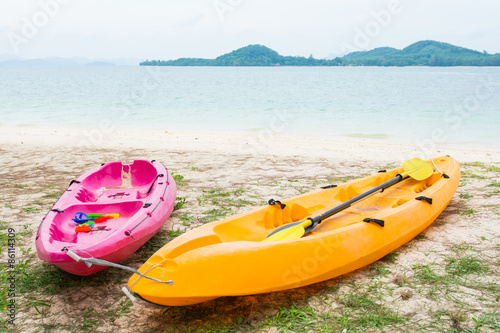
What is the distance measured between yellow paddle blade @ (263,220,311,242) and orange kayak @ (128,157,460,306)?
90 mm

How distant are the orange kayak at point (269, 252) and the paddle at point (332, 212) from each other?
0.14 m

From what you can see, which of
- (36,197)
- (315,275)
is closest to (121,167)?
(36,197)

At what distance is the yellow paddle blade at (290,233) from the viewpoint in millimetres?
2967

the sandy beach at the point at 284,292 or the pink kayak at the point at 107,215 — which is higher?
the pink kayak at the point at 107,215

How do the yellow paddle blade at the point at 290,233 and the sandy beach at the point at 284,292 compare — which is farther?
the yellow paddle blade at the point at 290,233

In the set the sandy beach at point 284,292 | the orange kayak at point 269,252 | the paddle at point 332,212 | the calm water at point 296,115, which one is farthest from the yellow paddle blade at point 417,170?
the calm water at point 296,115

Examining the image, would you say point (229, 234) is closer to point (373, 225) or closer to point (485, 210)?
point (373, 225)

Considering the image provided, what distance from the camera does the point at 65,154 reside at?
7.88 meters

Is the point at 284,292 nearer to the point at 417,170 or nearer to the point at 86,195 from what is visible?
the point at 86,195

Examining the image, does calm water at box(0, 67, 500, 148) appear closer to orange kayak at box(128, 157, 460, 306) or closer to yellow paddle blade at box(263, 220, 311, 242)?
orange kayak at box(128, 157, 460, 306)

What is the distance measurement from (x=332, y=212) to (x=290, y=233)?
0.60 meters

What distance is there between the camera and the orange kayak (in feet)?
7.72

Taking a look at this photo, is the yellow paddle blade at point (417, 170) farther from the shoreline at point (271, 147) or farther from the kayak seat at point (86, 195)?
the kayak seat at point (86, 195)

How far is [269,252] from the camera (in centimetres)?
254
